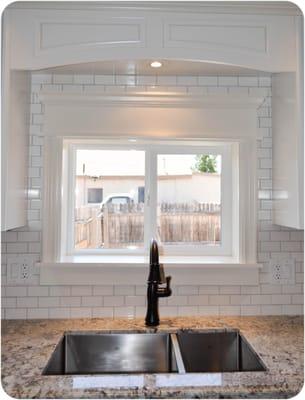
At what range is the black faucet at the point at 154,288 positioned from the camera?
1.51m

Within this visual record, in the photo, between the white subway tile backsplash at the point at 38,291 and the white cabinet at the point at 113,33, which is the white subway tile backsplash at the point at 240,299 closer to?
the white subway tile backsplash at the point at 38,291

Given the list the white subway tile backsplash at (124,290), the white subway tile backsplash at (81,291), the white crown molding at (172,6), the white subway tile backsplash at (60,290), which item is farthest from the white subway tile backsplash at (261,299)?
the white crown molding at (172,6)

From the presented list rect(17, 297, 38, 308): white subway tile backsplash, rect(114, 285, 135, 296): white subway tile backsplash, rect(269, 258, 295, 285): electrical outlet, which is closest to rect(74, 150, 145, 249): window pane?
rect(114, 285, 135, 296): white subway tile backsplash

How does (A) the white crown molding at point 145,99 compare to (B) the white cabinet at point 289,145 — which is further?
(A) the white crown molding at point 145,99

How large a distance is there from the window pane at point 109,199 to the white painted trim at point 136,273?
0.22m

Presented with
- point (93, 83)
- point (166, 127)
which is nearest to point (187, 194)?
point (166, 127)

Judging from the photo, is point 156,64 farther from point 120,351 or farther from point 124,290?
point 120,351

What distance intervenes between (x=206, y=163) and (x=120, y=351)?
1059 mm

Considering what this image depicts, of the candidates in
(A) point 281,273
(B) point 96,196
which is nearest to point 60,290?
(B) point 96,196

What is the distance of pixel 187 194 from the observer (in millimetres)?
1896

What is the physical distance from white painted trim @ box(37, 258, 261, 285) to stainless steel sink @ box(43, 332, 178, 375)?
0.88ft

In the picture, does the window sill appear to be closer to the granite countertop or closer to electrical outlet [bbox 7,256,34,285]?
electrical outlet [bbox 7,256,34,285]

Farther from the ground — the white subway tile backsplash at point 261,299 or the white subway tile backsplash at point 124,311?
the white subway tile backsplash at point 261,299

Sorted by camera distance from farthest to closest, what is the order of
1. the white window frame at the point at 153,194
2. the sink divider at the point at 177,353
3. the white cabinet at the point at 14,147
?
the white window frame at the point at 153,194 → the white cabinet at the point at 14,147 → the sink divider at the point at 177,353
